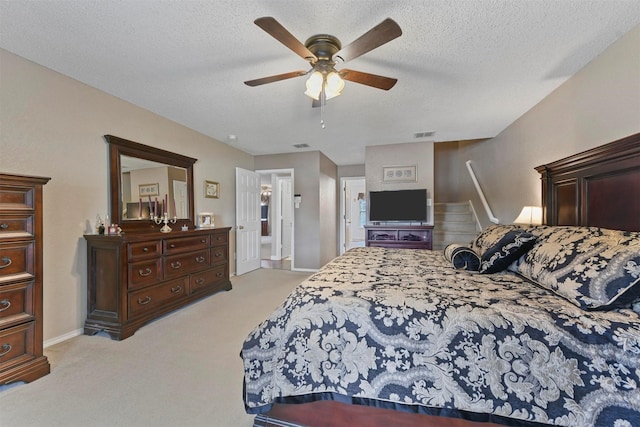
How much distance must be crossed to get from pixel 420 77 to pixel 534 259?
1778 millimetres

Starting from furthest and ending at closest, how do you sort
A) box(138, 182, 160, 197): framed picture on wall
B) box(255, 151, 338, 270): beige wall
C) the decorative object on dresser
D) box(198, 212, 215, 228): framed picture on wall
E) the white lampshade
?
box(255, 151, 338, 270): beige wall < box(198, 212, 215, 228): framed picture on wall < box(138, 182, 160, 197): framed picture on wall < the white lampshade < the decorative object on dresser

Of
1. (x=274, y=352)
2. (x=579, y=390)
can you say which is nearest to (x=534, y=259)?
(x=579, y=390)

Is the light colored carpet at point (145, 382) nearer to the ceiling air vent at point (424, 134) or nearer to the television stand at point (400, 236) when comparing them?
the television stand at point (400, 236)

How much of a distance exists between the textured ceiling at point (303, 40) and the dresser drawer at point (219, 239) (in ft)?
5.43

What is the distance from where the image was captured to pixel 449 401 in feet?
3.54

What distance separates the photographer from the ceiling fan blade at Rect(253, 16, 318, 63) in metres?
1.35

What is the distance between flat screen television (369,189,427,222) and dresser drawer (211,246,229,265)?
253cm

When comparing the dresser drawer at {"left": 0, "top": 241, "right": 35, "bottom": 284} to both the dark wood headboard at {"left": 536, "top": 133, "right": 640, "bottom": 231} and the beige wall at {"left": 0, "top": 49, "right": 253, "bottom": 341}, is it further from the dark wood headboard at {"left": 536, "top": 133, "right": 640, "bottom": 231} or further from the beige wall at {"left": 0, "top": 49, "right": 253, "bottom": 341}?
the dark wood headboard at {"left": 536, "top": 133, "right": 640, "bottom": 231}

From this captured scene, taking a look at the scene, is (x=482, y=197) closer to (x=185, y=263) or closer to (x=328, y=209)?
(x=328, y=209)

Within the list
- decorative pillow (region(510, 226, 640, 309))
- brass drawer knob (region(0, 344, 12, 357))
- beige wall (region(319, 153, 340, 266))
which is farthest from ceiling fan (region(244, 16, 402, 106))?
beige wall (region(319, 153, 340, 266))

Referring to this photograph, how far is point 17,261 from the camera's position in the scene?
1772mm

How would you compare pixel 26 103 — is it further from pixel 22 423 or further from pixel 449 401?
pixel 449 401

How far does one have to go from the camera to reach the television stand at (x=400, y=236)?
173 inches

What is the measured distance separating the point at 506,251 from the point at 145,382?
2.65 metres
